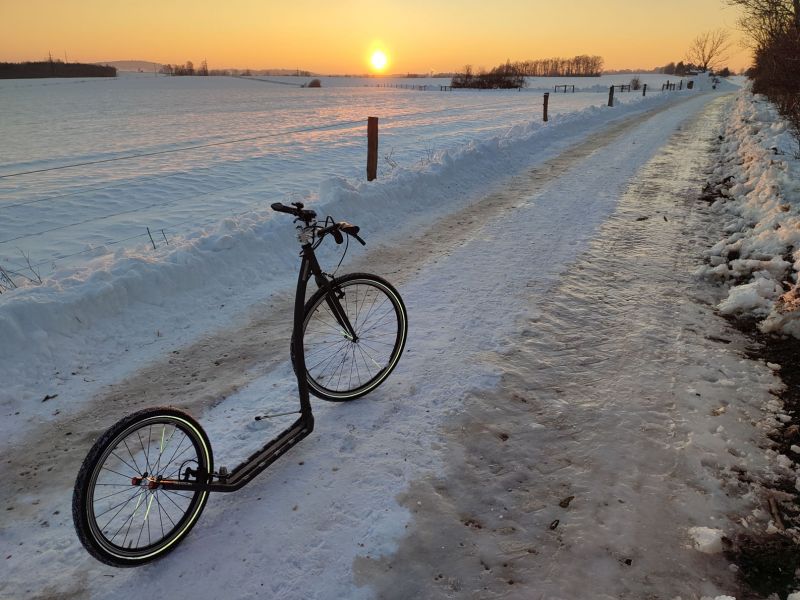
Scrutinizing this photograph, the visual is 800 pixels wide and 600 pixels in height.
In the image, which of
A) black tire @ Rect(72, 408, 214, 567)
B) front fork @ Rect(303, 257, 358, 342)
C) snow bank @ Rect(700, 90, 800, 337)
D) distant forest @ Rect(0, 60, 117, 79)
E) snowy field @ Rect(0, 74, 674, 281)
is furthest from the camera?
distant forest @ Rect(0, 60, 117, 79)

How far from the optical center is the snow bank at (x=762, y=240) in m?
4.81

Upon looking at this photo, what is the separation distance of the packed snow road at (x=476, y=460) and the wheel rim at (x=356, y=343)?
18cm

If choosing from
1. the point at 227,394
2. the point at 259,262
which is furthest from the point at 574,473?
the point at 259,262

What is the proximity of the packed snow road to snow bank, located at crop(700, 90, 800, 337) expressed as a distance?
1.25ft

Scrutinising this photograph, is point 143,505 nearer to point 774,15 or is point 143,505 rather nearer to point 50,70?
point 774,15

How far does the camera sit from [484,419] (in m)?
3.47

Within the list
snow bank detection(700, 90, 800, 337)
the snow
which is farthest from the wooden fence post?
the snow

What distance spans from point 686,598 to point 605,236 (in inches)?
224

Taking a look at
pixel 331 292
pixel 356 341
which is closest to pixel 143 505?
pixel 331 292

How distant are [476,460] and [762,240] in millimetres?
5115

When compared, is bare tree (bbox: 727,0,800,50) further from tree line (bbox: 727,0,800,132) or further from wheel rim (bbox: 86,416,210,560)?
wheel rim (bbox: 86,416,210,560)

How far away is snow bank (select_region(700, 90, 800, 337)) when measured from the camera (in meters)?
4.81

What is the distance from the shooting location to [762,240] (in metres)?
5.98

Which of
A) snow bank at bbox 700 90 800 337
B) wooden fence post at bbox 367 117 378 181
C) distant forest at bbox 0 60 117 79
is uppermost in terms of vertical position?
distant forest at bbox 0 60 117 79
